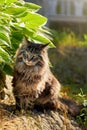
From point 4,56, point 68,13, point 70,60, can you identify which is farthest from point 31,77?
point 68,13

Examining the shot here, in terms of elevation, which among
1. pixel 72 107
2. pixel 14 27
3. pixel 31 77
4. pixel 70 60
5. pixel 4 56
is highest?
pixel 14 27

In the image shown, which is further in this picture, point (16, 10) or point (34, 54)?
point (16, 10)

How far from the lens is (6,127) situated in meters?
6.02

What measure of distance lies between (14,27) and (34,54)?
0.63 m

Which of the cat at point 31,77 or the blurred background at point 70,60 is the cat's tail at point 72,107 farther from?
the blurred background at point 70,60

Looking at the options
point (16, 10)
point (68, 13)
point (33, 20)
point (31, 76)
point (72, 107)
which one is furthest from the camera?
point (68, 13)

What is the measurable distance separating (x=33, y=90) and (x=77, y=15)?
14.9 metres

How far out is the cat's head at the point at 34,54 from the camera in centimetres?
611

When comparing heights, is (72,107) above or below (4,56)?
below

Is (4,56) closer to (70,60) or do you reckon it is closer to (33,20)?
(33,20)

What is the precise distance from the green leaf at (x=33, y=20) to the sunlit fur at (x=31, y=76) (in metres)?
0.57

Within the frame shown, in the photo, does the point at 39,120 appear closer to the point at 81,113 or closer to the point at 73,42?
the point at 81,113

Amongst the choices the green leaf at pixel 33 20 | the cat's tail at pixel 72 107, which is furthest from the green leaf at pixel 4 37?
the cat's tail at pixel 72 107

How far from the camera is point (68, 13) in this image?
21.4 m
